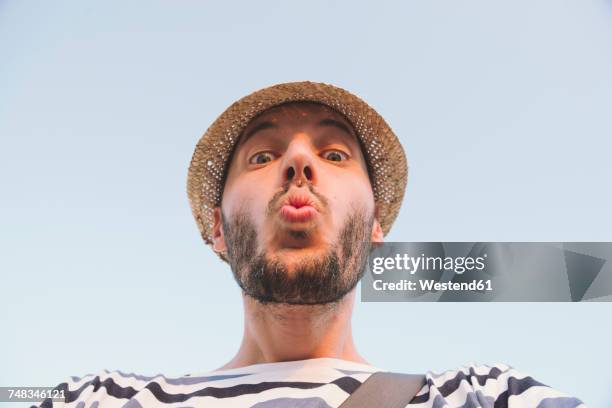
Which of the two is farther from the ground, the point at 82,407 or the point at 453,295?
the point at 453,295

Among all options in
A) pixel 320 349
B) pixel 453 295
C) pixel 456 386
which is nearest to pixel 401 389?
pixel 456 386

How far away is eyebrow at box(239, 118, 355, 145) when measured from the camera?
1617mm

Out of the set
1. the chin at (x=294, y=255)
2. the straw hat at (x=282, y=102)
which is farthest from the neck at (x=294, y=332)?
the straw hat at (x=282, y=102)

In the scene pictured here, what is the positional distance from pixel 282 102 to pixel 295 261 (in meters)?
0.61

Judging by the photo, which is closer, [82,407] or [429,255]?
[82,407]

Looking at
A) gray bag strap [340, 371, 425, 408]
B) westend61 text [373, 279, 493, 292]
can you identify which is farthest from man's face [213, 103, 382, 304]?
westend61 text [373, 279, 493, 292]

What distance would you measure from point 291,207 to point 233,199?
10.8 inches

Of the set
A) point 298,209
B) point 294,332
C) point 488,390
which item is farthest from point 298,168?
point 488,390

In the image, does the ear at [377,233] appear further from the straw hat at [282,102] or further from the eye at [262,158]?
the eye at [262,158]

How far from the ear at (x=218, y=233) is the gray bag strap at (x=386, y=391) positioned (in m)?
0.71

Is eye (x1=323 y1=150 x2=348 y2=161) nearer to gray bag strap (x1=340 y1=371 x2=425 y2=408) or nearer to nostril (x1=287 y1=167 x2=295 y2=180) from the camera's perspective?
nostril (x1=287 y1=167 x2=295 y2=180)

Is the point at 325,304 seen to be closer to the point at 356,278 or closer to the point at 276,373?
the point at 356,278

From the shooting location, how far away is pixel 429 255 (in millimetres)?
3113

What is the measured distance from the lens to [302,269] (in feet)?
4.32
